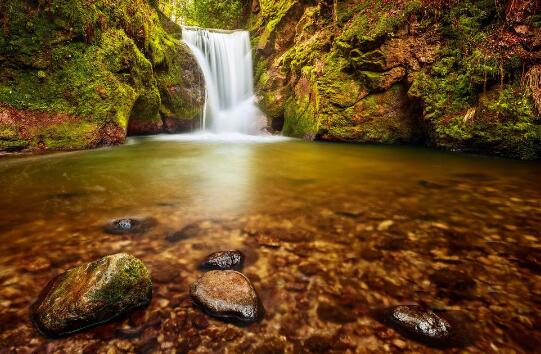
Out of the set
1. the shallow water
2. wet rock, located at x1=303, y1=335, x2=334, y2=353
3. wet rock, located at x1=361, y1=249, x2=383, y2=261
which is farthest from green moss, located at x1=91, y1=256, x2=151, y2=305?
wet rock, located at x1=361, y1=249, x2=383, y2=261

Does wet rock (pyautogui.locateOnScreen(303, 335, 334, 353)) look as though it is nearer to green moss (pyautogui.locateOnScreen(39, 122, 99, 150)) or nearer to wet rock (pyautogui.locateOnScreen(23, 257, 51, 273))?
wet rock (pyautogui.locateOnScreen(23, 257, 51, 273))

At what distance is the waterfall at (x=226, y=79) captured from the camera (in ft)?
46.5

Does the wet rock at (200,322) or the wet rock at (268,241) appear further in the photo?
the wet rock at (268,241)

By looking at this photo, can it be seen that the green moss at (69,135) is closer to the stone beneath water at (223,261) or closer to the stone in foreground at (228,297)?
the stone beneath water at (223,261)

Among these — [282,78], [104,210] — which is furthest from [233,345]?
[282,78]

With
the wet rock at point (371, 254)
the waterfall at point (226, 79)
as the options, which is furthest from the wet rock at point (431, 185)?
the waterfall at point (226, 79)

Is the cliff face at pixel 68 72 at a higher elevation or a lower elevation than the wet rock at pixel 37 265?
higher

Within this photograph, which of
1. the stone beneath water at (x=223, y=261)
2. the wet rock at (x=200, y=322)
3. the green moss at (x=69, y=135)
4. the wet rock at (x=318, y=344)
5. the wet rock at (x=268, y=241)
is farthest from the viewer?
the green moss at (x=69, y=135)

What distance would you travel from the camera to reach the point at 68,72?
27.3ft

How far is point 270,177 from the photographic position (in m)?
5.41

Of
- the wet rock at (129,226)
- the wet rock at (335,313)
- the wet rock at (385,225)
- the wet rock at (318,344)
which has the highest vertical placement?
the wet rock at (385,225)

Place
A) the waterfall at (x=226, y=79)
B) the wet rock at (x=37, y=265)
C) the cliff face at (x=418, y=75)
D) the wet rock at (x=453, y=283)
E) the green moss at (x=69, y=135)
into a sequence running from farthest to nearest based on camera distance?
the waterfall at (x=226, y=79) < the green moss at (x=69, y=135) < the cliff face at (x=418, y=75) < the wet rock at (x=37, y=265) < the wet rock at (x=453, y=283)

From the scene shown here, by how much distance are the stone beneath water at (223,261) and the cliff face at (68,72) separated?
23.5 ft

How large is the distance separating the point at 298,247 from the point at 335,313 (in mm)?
844
